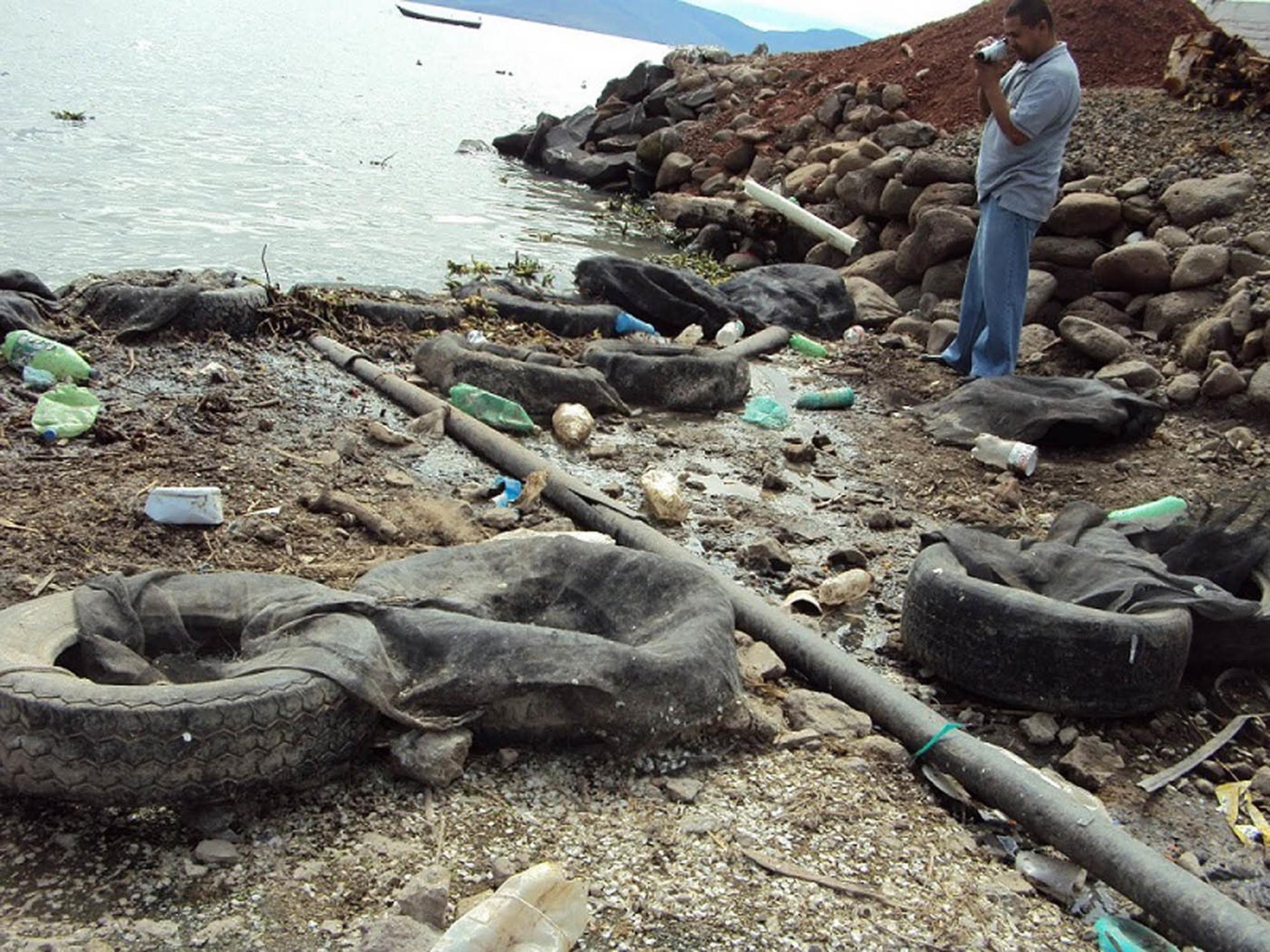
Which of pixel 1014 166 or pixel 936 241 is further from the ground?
pixel 1014 166

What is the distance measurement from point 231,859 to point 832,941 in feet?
4.30

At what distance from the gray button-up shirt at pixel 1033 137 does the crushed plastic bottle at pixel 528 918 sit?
598 cm

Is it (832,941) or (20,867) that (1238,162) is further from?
(20,867)

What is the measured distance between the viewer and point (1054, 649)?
11.4 ft

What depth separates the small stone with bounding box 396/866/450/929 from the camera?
2215 mm

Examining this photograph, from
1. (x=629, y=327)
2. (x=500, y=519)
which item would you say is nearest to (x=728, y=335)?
(x=629, y=327)

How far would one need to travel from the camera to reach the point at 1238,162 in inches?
366

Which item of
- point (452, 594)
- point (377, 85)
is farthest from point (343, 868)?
point (377, 85)

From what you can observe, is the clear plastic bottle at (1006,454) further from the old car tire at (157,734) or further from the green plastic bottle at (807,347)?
the old car tire at (157,734)

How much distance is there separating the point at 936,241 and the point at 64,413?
23.5 feet

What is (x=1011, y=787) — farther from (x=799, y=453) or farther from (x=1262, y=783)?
(x=799, y=453)

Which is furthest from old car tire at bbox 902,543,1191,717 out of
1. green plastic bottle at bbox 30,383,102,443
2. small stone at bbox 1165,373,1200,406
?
small stone at bbox 1165,373,1200,406

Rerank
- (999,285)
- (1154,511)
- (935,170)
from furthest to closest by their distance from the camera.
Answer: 1. (935,170)
2. (999,285)
3. (1154,511)

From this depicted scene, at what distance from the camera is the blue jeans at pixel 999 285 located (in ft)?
23.4
